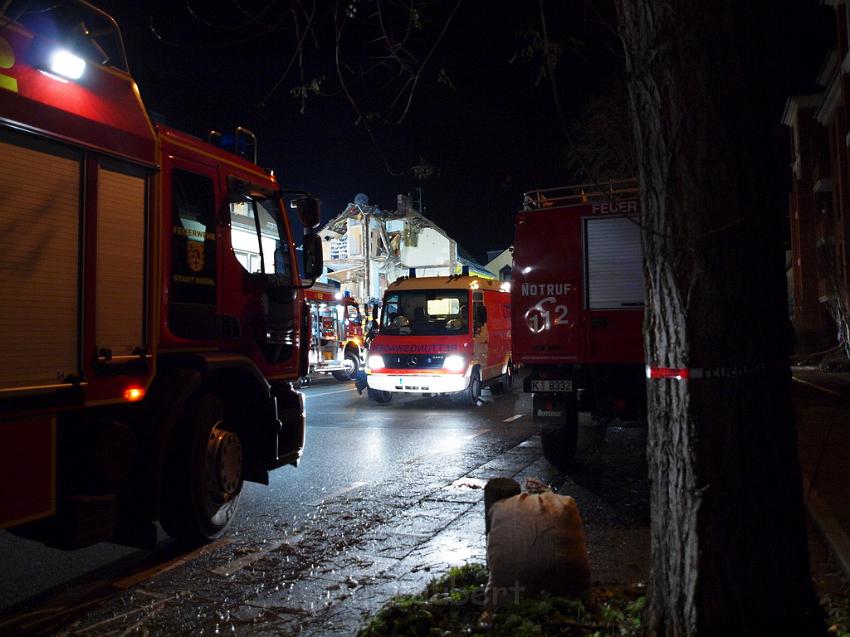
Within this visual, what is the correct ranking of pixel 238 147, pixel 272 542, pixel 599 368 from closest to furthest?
pixel 272 542 < pixel 238 147 < pixel 599 368

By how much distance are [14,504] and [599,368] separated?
6.35 meters

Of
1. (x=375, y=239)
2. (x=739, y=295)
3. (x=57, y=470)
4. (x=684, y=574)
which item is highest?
(x=375, y=239)

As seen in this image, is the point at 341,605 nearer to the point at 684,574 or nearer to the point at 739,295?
the point at 684,574

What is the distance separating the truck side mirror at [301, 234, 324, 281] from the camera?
648 centimetres

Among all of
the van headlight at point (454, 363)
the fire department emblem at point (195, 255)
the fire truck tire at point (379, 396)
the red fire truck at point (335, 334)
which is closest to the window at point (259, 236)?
the fire department emblem at point (195, 255)

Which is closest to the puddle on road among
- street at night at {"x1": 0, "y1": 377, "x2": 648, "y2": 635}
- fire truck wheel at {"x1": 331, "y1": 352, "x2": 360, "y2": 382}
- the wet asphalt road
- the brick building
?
street at night at {"x1": 0, "y1": 377, "x2": 648, "y2": 635}

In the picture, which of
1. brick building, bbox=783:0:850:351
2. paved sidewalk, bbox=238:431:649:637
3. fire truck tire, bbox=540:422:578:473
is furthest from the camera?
brick building, bbox=783:0:850:351

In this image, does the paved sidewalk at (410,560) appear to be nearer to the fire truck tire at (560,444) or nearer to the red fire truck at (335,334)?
the fire truck tire at (560,444)

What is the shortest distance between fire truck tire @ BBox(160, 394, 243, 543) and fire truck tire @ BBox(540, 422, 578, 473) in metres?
4.22

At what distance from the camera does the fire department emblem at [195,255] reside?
5375 mm

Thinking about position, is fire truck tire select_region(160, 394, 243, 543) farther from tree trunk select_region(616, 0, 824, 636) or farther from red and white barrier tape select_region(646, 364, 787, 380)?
red and white barrier tape select_region(646, 364, 787, 380)

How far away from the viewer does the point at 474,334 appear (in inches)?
599

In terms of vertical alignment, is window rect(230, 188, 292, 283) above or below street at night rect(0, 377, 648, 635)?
above

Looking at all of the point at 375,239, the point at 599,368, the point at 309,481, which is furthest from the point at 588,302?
the point at 375,239
